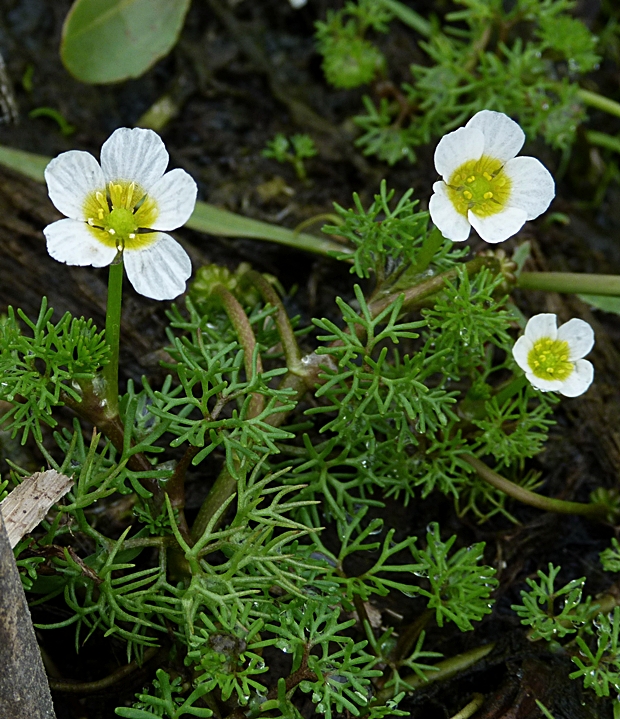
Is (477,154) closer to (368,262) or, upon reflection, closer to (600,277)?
(368,262)

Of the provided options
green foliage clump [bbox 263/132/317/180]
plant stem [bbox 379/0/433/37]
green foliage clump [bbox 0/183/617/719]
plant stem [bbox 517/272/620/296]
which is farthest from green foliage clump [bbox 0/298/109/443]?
plant stem [bbox 379/0/433/37]

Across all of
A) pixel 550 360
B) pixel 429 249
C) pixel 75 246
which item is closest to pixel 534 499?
pixel 550 360

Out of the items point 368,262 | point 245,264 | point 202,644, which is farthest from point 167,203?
point 202,644

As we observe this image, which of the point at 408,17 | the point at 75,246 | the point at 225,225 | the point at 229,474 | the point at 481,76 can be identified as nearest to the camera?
the point at 75,246

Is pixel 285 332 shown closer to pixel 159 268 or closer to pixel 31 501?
pixel 159 268

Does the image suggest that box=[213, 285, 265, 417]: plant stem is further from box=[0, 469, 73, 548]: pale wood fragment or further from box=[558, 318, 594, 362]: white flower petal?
box=[558, 318, 594, 362]: white flower petal
